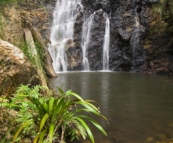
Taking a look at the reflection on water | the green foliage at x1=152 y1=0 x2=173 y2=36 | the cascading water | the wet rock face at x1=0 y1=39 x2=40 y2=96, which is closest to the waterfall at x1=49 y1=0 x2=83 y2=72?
the cascading water

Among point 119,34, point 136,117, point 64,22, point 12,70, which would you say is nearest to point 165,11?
point 119,34

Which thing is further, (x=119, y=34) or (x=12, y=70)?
(x=119, y=34)

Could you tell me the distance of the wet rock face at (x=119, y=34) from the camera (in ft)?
53.1

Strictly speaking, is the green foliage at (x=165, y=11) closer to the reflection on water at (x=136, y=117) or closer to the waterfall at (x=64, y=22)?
the waterfall at (x=64, y=22)

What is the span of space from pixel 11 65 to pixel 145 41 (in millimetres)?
14889

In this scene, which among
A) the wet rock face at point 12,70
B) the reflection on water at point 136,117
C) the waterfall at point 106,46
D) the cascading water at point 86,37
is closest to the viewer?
the wet rock face at point 12,70

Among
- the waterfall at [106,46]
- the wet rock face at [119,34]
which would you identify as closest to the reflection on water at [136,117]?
the wet rock face at [119,34]

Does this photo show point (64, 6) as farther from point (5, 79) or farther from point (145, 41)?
point (5, 79)

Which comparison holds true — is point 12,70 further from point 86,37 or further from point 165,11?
point 86,37

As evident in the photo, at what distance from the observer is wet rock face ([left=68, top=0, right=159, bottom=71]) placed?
1617 centimetres

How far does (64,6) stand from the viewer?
66.6 feet

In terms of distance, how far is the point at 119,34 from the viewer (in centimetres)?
1712

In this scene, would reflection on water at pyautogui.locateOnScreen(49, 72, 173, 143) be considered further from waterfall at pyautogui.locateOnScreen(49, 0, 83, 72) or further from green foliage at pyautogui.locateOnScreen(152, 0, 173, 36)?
waterfall at pyautogui.locateOnScreen(49, 0, 83, 72)

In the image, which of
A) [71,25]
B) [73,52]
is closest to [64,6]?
[71,25]
